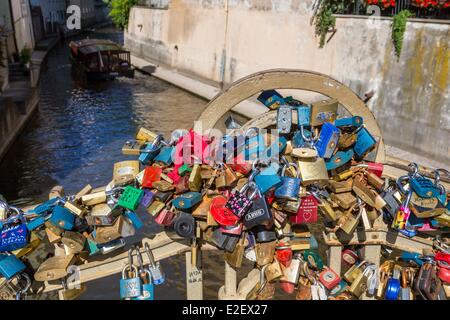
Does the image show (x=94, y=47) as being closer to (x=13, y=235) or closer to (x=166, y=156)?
(x=166, y=156)

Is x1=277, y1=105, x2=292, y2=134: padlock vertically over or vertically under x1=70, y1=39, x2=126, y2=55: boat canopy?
over

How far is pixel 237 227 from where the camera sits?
2877 mm

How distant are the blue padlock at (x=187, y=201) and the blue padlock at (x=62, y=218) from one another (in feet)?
1.88

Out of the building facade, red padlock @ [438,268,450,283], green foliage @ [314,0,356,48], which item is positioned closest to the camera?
red padlock @ [438,268,450,283]

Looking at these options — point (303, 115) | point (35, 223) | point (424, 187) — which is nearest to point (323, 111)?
point (303, 115)

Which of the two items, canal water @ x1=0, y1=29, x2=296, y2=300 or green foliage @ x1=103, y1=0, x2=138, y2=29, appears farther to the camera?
green foliage @ x1=103, y1=0, x2=138, y2=29

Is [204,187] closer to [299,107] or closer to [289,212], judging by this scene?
[289,212]

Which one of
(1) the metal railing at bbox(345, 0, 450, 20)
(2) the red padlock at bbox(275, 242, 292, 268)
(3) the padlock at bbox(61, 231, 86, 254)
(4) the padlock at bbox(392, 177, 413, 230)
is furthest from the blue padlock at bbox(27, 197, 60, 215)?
(1) the metal railing at bbox(345, 0, 450, 20)

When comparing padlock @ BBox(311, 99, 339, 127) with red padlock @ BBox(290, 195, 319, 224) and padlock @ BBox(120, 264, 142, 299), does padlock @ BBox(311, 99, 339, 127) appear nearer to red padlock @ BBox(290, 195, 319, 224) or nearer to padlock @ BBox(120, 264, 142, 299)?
red padlock @ BBox(290, 195, 319, 224)

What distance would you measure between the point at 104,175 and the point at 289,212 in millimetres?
10902

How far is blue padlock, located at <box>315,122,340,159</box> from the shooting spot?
9.63 feet

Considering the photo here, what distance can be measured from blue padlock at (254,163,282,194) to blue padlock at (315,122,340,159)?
1.04 feet

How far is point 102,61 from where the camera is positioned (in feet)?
93.9

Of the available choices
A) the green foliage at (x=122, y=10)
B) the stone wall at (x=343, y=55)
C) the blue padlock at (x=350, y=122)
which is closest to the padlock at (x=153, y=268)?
the blue padlock at (x=350, y=122)
